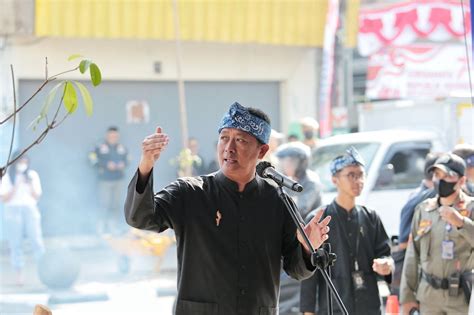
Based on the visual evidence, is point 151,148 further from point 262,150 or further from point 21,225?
point 21,225

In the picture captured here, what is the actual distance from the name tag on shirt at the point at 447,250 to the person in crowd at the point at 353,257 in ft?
1.61

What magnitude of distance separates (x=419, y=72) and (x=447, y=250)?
9.57 meters

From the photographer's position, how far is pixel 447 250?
19.3 feet

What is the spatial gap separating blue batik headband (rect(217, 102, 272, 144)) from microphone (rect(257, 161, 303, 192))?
19cm

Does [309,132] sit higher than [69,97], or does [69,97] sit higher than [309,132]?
[309,132]

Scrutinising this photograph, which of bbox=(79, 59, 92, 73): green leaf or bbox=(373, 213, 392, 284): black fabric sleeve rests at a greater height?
bbox=(79, 59, 92, 73): green leaf

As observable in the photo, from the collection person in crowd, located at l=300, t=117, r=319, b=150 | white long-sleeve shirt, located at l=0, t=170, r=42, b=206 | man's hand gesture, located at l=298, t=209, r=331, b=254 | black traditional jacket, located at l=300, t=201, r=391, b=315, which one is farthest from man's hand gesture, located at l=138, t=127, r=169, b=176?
white long-sleeve shirt, located at l=0, t=170, r=42, b=206

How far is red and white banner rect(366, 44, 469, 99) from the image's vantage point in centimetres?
1498

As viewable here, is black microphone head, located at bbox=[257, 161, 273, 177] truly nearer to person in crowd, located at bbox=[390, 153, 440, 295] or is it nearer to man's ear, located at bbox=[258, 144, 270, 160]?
man's ear, located at bbox=[258, 144, 270, 160]

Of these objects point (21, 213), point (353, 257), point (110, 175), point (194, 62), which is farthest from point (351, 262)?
point (194, 62)

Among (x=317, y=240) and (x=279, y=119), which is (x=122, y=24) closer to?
(x=279, y=119)

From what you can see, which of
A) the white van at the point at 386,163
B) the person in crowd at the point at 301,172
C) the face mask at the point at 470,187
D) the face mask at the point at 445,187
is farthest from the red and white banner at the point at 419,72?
the face mask at the point at 445,187

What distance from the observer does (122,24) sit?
50.7 feet

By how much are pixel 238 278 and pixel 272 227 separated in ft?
1.01
